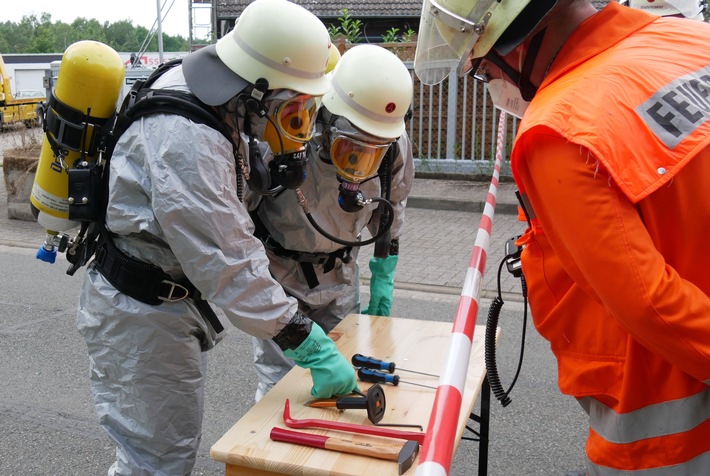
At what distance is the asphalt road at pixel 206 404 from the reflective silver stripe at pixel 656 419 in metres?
1.99

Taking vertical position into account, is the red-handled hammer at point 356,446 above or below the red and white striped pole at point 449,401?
below

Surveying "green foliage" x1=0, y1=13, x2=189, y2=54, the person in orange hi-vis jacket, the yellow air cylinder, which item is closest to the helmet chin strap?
the person in orange hi-vis jacket

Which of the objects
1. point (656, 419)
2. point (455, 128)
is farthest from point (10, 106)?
point (656, 419)

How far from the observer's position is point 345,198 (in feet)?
8.84

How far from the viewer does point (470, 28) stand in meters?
1.45

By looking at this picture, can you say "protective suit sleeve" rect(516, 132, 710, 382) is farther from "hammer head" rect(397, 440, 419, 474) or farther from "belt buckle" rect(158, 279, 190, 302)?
"belt buckle" rect(158, 279, 190, 302)

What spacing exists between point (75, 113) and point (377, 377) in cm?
125

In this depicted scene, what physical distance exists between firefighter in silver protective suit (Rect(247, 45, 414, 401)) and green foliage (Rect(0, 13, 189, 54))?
166ft

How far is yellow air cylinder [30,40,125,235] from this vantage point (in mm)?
2277

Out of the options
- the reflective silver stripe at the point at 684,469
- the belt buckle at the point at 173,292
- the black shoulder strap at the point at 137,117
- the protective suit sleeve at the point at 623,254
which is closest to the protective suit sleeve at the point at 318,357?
the belt buckle at the point at 173,292

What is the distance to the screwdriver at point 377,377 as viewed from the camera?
2328 mm

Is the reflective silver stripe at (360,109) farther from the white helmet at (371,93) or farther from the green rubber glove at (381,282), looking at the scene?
the green rubber glove at (381,282)

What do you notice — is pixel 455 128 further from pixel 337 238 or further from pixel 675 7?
pixel 337 238

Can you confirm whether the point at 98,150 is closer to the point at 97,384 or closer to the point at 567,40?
the point at 97,384
